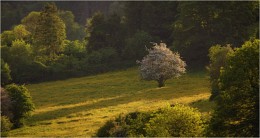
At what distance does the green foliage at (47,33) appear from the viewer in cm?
10075

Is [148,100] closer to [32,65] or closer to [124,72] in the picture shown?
[124,72]

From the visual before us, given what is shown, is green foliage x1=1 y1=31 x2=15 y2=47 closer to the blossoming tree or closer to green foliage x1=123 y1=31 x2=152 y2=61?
green foliage x1=123 y1=31 x2=152 y2=61

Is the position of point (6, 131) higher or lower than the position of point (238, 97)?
lower

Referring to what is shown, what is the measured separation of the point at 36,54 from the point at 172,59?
3708cm

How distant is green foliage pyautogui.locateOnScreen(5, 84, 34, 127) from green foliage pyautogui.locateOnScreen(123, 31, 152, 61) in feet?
157

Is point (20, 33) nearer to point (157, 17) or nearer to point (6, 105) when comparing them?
point (157, 17)

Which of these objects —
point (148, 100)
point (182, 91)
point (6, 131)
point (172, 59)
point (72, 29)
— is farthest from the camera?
point (72, 29)

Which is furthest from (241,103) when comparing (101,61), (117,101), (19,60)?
(101,61)

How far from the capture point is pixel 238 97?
31531mm

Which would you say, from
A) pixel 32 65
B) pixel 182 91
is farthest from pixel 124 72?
pixel 182 91

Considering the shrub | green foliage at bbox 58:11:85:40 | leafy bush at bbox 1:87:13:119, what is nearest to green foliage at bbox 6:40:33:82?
leafy bush at bbox 1:87:13:119

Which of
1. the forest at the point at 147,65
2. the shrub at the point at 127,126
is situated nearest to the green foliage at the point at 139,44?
the forest at the point at 147,65

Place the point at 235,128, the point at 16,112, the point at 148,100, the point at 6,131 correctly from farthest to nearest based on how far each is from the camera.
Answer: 1. the point at 148,100
2. the point at 16,112
3. the point at 6,131
4. the point at 235,128

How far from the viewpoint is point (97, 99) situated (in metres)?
66.8
